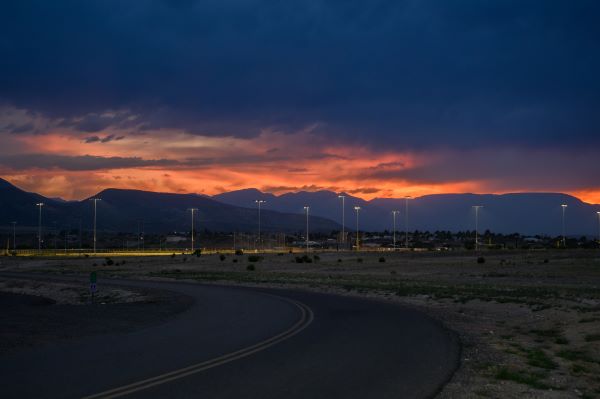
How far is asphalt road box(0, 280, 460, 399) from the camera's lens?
33.4ft

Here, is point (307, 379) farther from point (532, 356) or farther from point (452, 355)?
point (532, 356)

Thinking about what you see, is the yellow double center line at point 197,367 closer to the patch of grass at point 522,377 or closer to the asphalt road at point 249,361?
the asphalt road at point 249,361

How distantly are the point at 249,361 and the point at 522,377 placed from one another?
5.15 metres

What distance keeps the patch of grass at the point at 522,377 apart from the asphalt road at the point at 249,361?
92 cm

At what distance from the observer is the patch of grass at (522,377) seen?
444 inches

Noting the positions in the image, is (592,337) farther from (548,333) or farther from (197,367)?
(197,367)

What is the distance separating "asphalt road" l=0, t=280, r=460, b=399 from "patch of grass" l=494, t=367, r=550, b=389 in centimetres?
92

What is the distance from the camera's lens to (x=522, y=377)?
11.7m

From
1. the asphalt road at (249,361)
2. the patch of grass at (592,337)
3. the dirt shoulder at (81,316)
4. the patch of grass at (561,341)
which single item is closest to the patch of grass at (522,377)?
the asphalt road at (249,361)

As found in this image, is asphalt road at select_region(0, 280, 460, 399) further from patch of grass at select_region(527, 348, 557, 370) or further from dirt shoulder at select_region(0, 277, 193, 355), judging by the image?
patch of grass at select_region(527, 348, 557, 370)

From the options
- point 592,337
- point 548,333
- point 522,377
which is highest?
point 522,377

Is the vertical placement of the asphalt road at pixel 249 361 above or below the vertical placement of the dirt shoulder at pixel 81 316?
above

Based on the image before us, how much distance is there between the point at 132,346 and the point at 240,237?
184m

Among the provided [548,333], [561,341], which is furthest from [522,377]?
[548,333]
